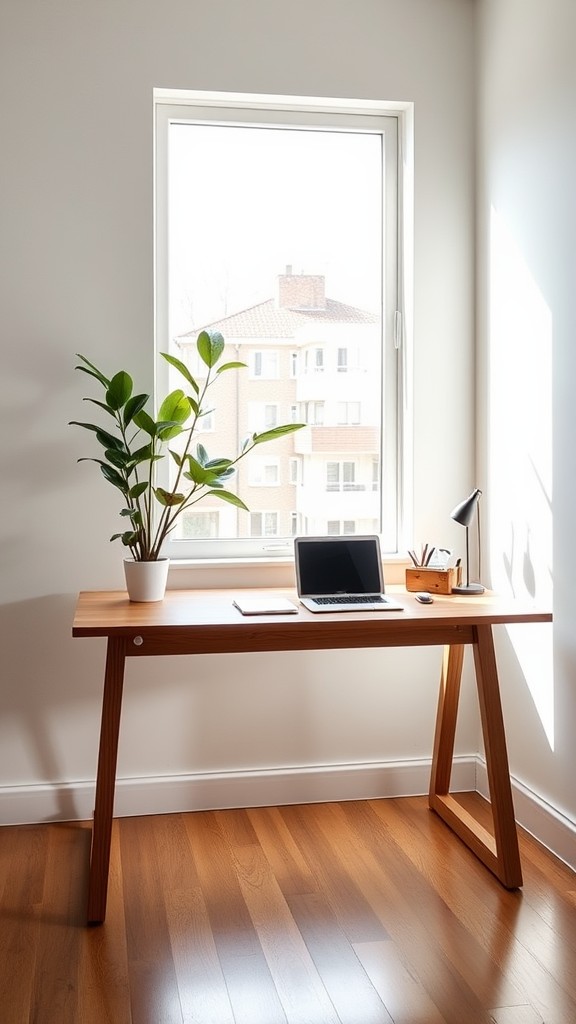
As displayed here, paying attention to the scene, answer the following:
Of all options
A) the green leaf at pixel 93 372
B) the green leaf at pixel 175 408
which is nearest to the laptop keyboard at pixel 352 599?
the green leaf at pixel 175 408

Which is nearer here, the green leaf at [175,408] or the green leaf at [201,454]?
the green leaf at [175,408]

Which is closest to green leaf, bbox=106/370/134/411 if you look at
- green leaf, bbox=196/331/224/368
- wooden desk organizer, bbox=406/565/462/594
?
green leaf, bbox=196/331/224/368

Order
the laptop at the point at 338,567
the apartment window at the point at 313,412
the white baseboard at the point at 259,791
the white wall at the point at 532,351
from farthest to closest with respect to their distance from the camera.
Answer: the apartment window at the point at 313,412
the white baseboard at the point at 259,791
the laptop at the point at 338,567
the white wall at the point at 532,351

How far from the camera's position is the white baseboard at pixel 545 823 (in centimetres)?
269

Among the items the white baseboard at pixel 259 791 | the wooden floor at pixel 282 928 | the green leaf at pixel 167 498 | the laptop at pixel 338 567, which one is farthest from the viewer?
the white baseboard at pixel 259 791

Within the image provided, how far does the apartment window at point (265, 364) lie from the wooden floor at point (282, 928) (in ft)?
4.84

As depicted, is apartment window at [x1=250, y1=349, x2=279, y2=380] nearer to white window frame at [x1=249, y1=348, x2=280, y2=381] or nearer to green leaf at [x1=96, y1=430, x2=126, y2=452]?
white window frame at [x1=249, y1=348, x2=280, y2=381]

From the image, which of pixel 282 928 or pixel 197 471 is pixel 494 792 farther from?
pixel 197 471

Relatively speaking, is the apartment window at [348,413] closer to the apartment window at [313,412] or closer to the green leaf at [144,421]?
the apartment window at [313,412]

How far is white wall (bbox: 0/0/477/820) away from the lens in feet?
9.71

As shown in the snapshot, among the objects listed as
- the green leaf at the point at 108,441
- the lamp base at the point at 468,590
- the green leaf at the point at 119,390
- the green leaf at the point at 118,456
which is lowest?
the lamp base at the point at 468,590

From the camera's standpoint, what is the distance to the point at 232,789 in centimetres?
314

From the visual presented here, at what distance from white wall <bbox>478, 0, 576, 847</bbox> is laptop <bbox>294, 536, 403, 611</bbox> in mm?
476

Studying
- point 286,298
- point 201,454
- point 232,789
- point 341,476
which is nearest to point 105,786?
point 232,789
